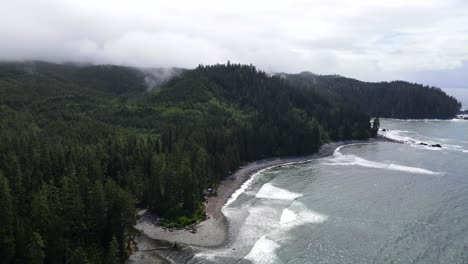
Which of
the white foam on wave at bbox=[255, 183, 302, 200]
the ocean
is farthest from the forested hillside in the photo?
the white foam on wave at bbox=[255, 183, 302, 200]

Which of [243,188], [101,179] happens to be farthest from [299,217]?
[101,179]

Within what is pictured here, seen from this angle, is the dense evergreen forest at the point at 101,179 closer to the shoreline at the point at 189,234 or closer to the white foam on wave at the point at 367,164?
the shoreline at the point at 189,234

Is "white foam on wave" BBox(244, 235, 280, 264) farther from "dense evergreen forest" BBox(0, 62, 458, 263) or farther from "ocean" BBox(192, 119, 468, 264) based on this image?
"dense evergreen forest" BBox(0, 62, 458, 263)

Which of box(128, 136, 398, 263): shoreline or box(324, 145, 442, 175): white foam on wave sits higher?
box(324, 145, 442, 175): white foam on wave

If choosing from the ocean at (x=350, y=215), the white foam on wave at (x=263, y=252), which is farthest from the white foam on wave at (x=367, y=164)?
the white foam on wave at (x=263, y=252)

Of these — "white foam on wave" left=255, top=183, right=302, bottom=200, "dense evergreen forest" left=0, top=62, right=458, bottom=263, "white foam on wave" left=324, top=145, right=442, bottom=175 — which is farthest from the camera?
"white foam on wave" left=324, top=145, right=442, bottom=175
